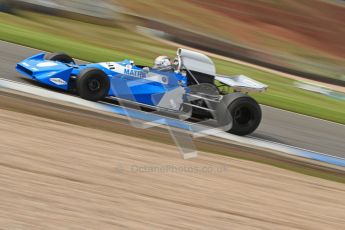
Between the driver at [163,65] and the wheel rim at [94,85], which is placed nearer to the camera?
the wheel rim at [94,85]

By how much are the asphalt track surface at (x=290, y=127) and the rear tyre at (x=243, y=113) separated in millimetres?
474

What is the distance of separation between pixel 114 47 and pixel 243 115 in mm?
8557

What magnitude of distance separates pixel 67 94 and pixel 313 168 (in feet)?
12.1

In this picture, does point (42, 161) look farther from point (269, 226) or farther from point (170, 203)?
point (269, 226)

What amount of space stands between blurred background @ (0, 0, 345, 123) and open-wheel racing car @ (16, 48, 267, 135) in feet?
13.9

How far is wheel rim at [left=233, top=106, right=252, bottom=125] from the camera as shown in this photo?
844cm

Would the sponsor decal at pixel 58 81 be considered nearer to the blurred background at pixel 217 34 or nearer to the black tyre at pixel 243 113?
the black tyre at pixel 243 113

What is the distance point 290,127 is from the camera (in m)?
10.3

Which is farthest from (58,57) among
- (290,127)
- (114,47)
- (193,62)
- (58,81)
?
(114,47)

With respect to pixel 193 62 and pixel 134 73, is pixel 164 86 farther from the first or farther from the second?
pixel 193 62

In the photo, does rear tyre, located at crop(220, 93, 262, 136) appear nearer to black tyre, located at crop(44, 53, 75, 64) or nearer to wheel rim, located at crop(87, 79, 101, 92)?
wheel rim, located at crop(87, 79, 101, 92)

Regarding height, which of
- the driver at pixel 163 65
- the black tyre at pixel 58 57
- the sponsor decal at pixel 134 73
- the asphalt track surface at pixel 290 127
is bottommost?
the asphalt track surface at pixel 290 127

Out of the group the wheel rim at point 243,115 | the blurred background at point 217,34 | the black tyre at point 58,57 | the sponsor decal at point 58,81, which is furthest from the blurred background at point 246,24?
the wheel rim at point 243,115

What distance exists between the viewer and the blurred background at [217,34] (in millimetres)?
14508
